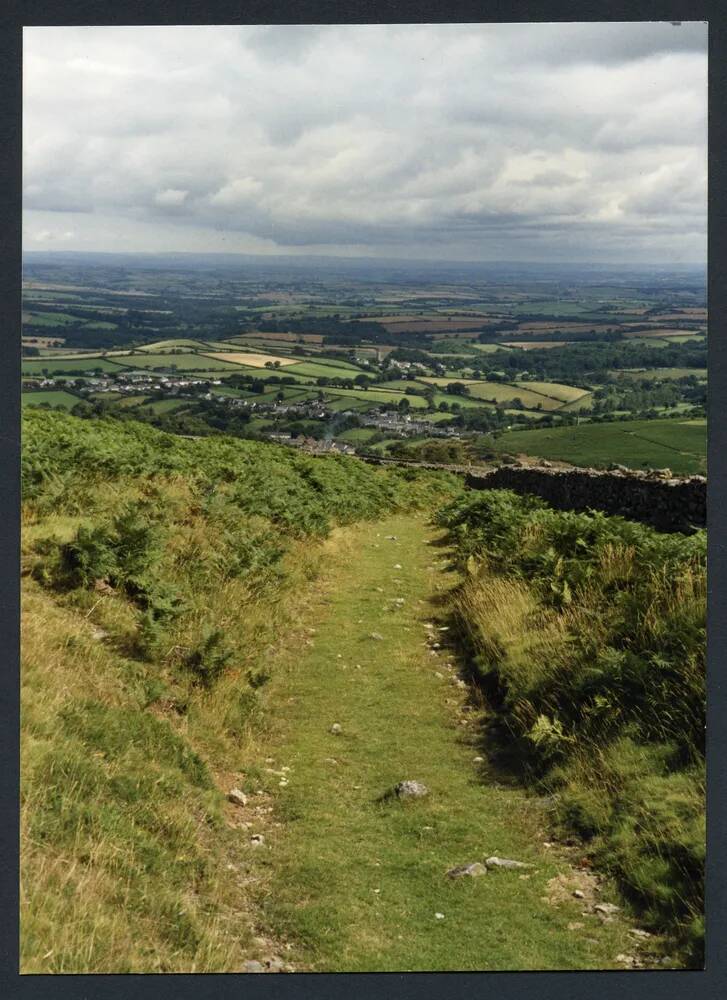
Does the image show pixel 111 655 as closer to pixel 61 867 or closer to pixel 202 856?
pixel 202 856

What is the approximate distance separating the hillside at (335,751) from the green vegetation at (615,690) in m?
0.02

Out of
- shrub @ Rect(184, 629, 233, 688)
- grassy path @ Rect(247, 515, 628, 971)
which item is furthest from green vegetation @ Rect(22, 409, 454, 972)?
grassy path @ Rect(247, 515, 628, 971)

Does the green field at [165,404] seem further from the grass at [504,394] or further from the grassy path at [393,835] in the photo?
the grassy path at [393,835]

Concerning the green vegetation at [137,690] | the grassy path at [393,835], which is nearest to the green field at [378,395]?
the green vegetation at [137,690]

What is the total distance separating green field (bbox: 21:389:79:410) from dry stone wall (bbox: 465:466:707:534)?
30.1ft

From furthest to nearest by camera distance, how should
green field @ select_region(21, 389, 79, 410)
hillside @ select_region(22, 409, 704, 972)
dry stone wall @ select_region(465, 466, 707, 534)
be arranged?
green field @ select_region(21, 389, 79, 410), dry stone wall @ select_region(465, 466, 707, 534), hillside @ select_region(22, 409, 704, 972)

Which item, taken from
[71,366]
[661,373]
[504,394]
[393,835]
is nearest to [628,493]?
[504,394]

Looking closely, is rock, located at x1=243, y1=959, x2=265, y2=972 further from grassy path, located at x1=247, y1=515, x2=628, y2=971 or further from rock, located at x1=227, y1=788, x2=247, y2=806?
rock, located at x1=227, y1=788, x2=247, y2=806

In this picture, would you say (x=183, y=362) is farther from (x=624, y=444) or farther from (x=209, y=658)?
(x=624, y=444)

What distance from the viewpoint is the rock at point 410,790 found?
579cm

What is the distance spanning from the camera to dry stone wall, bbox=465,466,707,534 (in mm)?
12688

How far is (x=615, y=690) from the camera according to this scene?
6.07 metres

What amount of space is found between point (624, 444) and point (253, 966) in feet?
42.7

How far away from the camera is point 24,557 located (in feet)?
23.1
